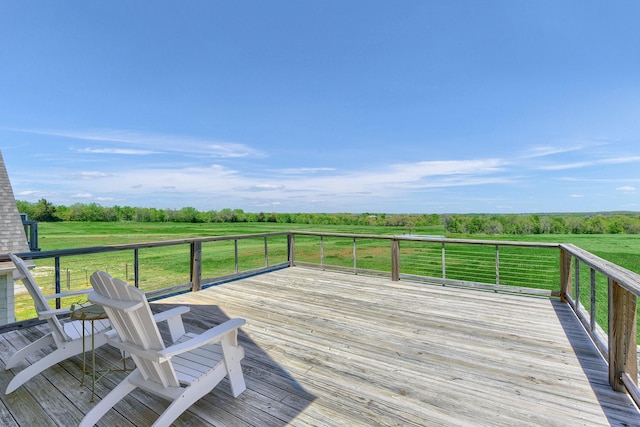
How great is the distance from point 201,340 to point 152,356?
0.25m

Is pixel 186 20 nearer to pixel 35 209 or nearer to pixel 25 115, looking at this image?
pixel 25 115

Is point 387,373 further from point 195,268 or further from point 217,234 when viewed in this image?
point 217,234

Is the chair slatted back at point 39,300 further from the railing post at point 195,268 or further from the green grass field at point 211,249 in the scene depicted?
the green grass field at point 211,249

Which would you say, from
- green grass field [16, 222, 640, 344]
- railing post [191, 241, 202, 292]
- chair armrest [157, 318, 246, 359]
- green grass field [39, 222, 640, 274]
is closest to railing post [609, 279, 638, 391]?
chair armrest [157, 318, 246, 359]

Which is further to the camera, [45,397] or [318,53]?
[318,53]

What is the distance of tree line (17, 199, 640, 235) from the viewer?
59.8ft

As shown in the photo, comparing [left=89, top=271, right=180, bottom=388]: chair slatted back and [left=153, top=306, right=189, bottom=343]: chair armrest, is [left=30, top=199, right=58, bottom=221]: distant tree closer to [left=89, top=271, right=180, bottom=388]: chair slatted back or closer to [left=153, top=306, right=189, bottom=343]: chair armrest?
[left=153, top=306, right=189, bottom=343]: chair armrest

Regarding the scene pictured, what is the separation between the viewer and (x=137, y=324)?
64.1 inches

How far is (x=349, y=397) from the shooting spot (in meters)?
2.03

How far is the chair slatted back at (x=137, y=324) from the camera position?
1.61 m

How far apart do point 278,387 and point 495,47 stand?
38.2 feet

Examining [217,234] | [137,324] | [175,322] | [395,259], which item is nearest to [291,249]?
[395,259]

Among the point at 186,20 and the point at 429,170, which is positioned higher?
the point at 186,20

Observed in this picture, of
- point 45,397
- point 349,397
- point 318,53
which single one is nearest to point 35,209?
point 318,53
